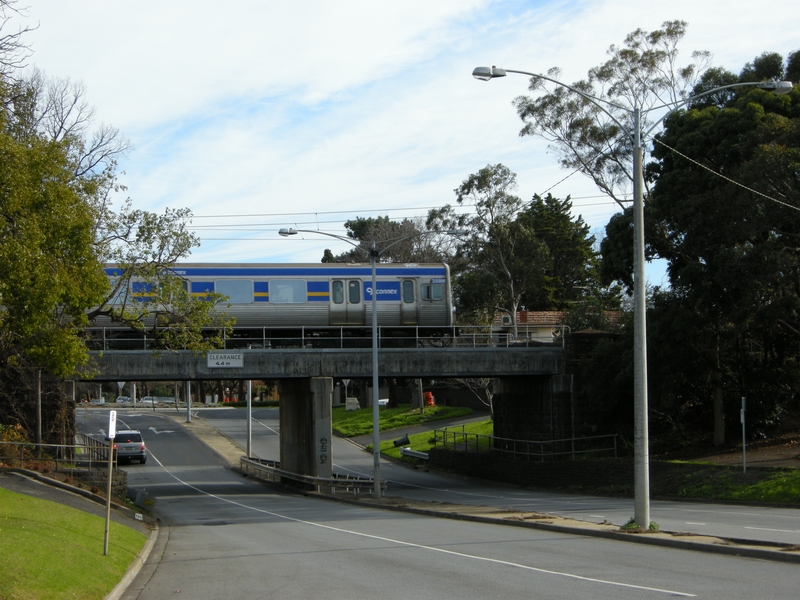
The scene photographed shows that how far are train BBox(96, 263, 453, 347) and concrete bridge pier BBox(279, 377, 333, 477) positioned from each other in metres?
2.77

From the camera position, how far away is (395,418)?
211ft

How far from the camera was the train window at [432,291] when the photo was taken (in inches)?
1524

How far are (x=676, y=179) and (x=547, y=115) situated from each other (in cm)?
1408

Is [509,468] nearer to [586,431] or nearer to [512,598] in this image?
[586,431]

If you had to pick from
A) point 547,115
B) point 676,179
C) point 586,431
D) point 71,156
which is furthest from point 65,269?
point 547,115

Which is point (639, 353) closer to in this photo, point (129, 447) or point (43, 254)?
point (43, 254)

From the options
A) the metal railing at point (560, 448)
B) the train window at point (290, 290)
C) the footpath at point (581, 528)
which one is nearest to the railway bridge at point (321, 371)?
the metal railing at point (560, 448)

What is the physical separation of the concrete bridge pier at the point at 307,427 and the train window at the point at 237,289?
14.3 ft

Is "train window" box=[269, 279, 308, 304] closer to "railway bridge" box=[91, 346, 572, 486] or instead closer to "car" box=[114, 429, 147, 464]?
"railway bridge" box=[91, 346, 572, 486]

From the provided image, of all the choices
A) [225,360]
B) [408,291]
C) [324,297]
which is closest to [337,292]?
[324,297]

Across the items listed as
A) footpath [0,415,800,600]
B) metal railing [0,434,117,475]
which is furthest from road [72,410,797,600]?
metal railing [0,434,117,475]

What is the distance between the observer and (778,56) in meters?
33.8

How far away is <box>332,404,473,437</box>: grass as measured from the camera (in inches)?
2474

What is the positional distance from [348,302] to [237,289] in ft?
15.8
